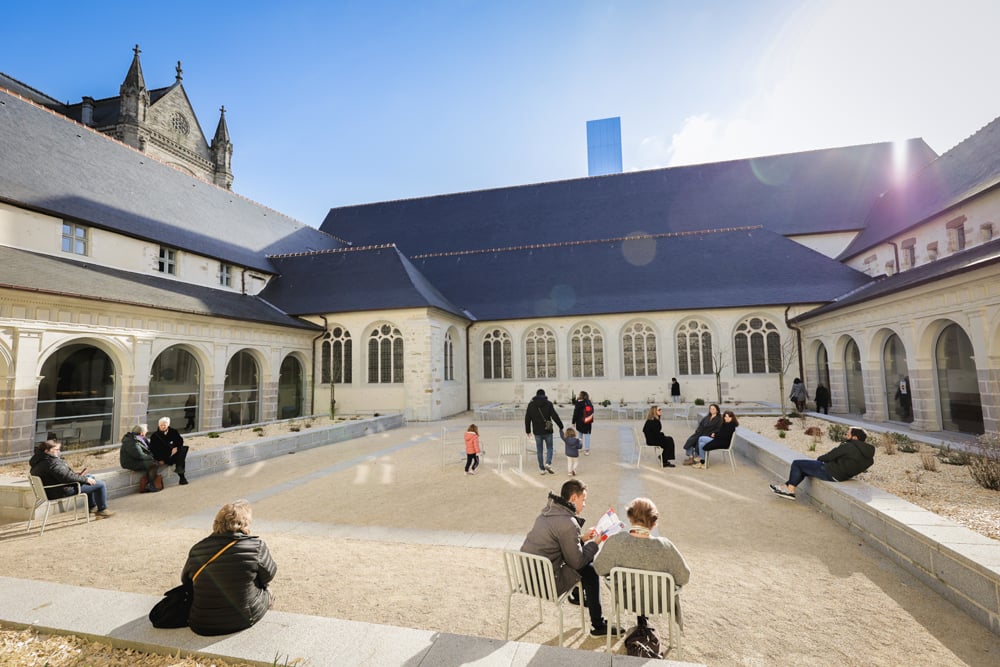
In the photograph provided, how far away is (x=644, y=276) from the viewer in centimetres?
2184

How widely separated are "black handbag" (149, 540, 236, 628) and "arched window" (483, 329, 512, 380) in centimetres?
1921

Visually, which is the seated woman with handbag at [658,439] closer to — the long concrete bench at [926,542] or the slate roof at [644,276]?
the long concrete bench at [926,542]

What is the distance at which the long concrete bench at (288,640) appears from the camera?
2688 millimetres

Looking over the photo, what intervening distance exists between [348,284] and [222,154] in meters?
24.1

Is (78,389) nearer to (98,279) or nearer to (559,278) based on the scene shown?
(98,279)

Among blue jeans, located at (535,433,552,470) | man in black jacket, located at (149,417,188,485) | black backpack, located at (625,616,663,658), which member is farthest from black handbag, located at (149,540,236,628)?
blue jeans, located at (535,433,552,470)

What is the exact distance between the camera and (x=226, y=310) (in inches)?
601

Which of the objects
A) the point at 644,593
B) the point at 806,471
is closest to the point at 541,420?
the point at 806,471

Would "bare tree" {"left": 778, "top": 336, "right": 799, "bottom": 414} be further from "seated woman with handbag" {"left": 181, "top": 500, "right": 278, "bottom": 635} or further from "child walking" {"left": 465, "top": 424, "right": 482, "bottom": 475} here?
"seated woman with handbag" {"left": 181, "top": 500, "right": 278, "bottom": 635}

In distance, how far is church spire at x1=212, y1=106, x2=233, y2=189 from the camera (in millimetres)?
34688

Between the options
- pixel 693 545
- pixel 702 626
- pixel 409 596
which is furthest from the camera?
pixel 693 545

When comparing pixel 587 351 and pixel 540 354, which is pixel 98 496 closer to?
pixel 540 354

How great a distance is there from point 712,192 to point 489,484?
24.7 m

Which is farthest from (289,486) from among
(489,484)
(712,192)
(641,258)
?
(712,192)
